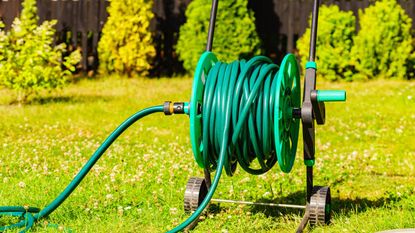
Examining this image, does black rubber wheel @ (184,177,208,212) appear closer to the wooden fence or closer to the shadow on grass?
the shadow on grass

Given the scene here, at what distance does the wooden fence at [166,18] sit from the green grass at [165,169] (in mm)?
2963

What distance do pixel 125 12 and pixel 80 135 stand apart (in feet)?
15.6

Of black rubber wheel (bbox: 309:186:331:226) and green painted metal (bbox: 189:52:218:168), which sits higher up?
green painted metal (bbox: 189:52:218:168)

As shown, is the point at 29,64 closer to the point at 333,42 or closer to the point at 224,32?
the point at 224,32

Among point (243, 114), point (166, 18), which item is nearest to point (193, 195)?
point (243, 114)

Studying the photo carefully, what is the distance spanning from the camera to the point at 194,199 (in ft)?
19.5

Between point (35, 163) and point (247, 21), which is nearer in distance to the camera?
point (35, 163)

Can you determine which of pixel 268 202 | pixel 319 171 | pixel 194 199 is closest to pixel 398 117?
pixel 319 171

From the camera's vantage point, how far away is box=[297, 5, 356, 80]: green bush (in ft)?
44.5

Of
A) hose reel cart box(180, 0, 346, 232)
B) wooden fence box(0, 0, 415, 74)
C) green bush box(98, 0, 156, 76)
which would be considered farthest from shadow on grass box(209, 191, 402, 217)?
wooden fence box(0, 0, 415, 74)

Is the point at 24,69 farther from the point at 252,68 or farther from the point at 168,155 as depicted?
the point at 252,68

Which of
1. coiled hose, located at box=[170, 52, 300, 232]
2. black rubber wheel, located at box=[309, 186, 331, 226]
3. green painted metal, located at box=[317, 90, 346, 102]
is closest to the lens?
coiled hose, located at box=[170, 52, 300, 232]

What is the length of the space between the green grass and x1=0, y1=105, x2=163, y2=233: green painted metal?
0.32 feet

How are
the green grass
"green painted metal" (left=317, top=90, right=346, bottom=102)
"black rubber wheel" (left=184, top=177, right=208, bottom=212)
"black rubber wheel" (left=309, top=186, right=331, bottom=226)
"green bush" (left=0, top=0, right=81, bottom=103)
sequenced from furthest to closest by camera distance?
"green bush" (left=0, top=0, right=81, bottom=103) < "black rubber wheel" (left=184, top=177, right=208, bottom=212) < the green grass < "black rubber wheel" (left=309, top=186, right=331, bottom=226) < "green painted metal" (left=317, top=90, right=346, bottom=102)
